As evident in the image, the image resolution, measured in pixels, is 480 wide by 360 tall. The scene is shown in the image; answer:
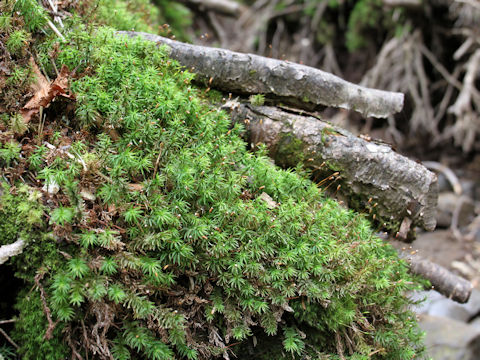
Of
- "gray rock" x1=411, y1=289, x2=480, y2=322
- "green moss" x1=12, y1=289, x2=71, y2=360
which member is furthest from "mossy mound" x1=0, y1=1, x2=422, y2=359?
"gray rock" x1=411, y1=289, x2=480, y2=322

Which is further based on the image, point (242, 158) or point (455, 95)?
point (455, 95)

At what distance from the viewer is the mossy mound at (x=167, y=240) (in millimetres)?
2074

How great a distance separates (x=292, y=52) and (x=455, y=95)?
3.57 meters

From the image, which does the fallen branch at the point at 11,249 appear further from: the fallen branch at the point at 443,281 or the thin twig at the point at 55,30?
the fallen branch at the point at 443,281

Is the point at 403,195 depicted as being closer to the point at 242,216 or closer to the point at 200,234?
the point at 242,216

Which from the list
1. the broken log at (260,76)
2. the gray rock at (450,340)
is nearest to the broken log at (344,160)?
the broken log at (260,76)

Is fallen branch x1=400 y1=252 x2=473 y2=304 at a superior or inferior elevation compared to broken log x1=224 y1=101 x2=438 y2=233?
inferior

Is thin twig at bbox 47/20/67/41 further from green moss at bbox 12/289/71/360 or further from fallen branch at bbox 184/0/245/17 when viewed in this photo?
fallen branch at bbox 184/0/245/17

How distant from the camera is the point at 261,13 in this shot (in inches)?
342

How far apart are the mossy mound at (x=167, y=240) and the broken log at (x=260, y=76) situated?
35 centimetres

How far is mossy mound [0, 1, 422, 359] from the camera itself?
6.81 ft

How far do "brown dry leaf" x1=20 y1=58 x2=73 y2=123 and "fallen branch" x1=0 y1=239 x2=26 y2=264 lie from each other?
2.77 feet

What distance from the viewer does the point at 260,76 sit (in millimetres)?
3271

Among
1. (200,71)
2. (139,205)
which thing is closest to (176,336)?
(139,205)
